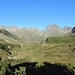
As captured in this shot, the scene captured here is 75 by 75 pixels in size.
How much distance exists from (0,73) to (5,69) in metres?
3.65

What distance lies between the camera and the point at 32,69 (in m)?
81.1

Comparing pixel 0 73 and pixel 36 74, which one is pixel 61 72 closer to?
pixel 36 74

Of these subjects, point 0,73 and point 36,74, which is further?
point 0,73

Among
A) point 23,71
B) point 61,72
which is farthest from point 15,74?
point 61,72

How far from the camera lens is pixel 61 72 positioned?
7769 cm

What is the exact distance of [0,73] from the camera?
277ft

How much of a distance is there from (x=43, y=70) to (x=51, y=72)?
4.08m

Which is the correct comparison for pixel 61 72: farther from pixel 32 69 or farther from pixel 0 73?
pixel 0 73

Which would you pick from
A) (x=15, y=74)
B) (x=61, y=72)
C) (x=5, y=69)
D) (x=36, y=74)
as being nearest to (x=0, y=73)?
(x=5, y=69)

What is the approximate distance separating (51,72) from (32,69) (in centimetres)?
807

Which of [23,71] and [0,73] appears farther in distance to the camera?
[0,73]

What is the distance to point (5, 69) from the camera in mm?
87625

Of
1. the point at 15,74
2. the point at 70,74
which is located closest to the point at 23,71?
the point at 15,74

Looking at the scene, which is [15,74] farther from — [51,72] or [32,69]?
[51,72]
